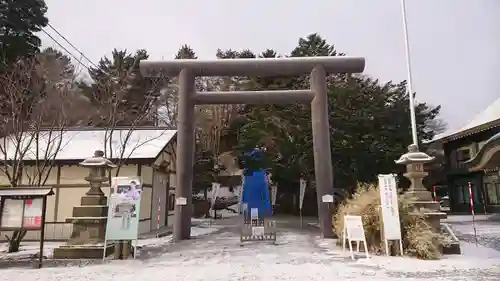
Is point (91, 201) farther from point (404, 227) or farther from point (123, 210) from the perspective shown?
point (404, 227)

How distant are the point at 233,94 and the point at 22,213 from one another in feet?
24.3

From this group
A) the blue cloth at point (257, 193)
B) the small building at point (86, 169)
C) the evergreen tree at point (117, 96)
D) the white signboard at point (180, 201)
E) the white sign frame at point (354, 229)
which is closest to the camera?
the white sign frame at point (354, 229)

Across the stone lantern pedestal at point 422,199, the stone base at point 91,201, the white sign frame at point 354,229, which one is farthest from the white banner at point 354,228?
the stone base at point 91,201

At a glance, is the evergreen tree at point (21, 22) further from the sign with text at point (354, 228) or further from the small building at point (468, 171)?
the small building at point (468, 171)

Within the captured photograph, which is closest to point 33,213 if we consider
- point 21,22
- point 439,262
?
point 439,262

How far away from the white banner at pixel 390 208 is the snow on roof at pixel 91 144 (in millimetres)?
8261

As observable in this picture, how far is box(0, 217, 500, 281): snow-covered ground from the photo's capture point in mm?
5977

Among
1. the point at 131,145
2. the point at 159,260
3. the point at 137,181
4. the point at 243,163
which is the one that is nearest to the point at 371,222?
the point at 159,260

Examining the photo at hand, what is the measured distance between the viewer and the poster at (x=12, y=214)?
7.65 m

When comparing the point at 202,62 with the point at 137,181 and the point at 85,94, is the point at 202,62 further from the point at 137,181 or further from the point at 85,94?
the point at 85,94

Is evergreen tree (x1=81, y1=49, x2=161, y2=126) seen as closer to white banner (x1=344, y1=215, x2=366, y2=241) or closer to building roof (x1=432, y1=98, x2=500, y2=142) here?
white banner (x1=344, y1=215, x2=366, y2=241)

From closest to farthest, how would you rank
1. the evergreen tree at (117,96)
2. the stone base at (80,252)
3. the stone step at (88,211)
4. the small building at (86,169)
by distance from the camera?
the stone base at (80,252) < the stone step at (88,211) < the small building at (86,169) < the evergreen tree at (117,96)

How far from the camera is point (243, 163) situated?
24.4 meters

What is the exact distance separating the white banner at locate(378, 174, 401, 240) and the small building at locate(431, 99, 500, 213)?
12.7 metres
